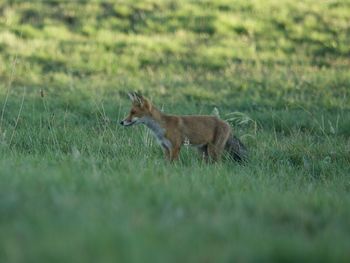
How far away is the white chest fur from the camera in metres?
8.98

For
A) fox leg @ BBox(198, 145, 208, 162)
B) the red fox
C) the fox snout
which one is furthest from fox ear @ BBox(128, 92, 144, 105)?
fox leg @ BBox(198, 145, 208, 162)

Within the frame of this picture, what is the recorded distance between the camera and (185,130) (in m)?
9.05

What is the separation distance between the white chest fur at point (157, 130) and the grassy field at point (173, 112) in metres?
0.25

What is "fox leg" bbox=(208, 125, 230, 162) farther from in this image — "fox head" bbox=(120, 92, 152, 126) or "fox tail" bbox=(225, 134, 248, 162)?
"fox head" bbox=(120, 92, 152, 126)

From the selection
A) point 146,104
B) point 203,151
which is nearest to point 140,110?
point 146,104

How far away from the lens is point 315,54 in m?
16.9

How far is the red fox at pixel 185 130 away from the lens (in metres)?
8.95

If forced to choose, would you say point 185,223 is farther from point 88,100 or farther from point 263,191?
point 88,100

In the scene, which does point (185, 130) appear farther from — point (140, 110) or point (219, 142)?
point (140, 110)

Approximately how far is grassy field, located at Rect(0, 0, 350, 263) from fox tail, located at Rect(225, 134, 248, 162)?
0.17 m

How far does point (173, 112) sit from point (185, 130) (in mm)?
2714

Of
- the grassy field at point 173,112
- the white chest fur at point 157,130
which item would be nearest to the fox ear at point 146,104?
the white chest fur at point 157,130

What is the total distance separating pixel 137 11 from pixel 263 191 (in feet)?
45.1

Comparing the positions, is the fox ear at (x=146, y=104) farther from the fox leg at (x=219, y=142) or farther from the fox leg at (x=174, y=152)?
the fox leg at (x=219, y=142)
